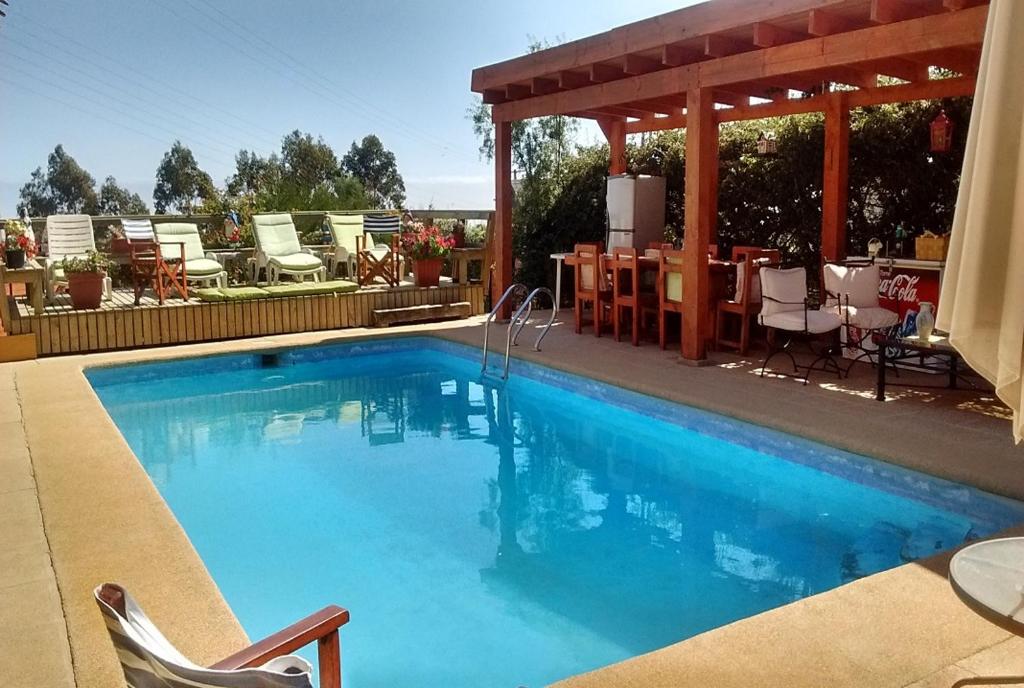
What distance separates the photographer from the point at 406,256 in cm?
1118

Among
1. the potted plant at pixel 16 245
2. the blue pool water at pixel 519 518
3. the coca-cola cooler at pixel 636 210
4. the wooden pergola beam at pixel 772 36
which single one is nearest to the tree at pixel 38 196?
the potted plant at pixel 16 245

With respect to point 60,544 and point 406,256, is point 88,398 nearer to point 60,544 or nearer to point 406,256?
point 60,544

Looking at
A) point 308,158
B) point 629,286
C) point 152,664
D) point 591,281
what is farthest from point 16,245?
point 308,158

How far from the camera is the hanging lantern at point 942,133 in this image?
768cm

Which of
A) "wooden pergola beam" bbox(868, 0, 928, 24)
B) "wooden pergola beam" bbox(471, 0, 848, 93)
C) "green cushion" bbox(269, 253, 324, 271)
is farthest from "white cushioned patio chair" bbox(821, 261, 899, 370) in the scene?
"green cushion" bbox(269, 253, 324, 271)

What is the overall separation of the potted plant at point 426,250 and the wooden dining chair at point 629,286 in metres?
2.78

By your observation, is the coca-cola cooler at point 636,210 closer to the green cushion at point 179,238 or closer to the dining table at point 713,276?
the dining table at point 713,276

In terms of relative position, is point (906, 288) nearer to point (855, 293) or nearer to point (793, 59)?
point (855, 293)

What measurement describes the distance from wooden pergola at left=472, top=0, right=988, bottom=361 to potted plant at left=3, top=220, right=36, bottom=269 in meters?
4.78

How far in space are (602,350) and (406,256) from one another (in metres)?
3.86

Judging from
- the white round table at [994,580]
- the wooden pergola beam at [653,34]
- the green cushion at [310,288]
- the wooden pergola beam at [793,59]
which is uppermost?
the wooden pergola beam at [653,34]

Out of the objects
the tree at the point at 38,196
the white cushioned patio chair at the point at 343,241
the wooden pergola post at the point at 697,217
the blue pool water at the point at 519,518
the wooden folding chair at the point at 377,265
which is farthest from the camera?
the tree at the point at 38,196

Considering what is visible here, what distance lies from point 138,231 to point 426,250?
337 centimetres

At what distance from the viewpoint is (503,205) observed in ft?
32.4
